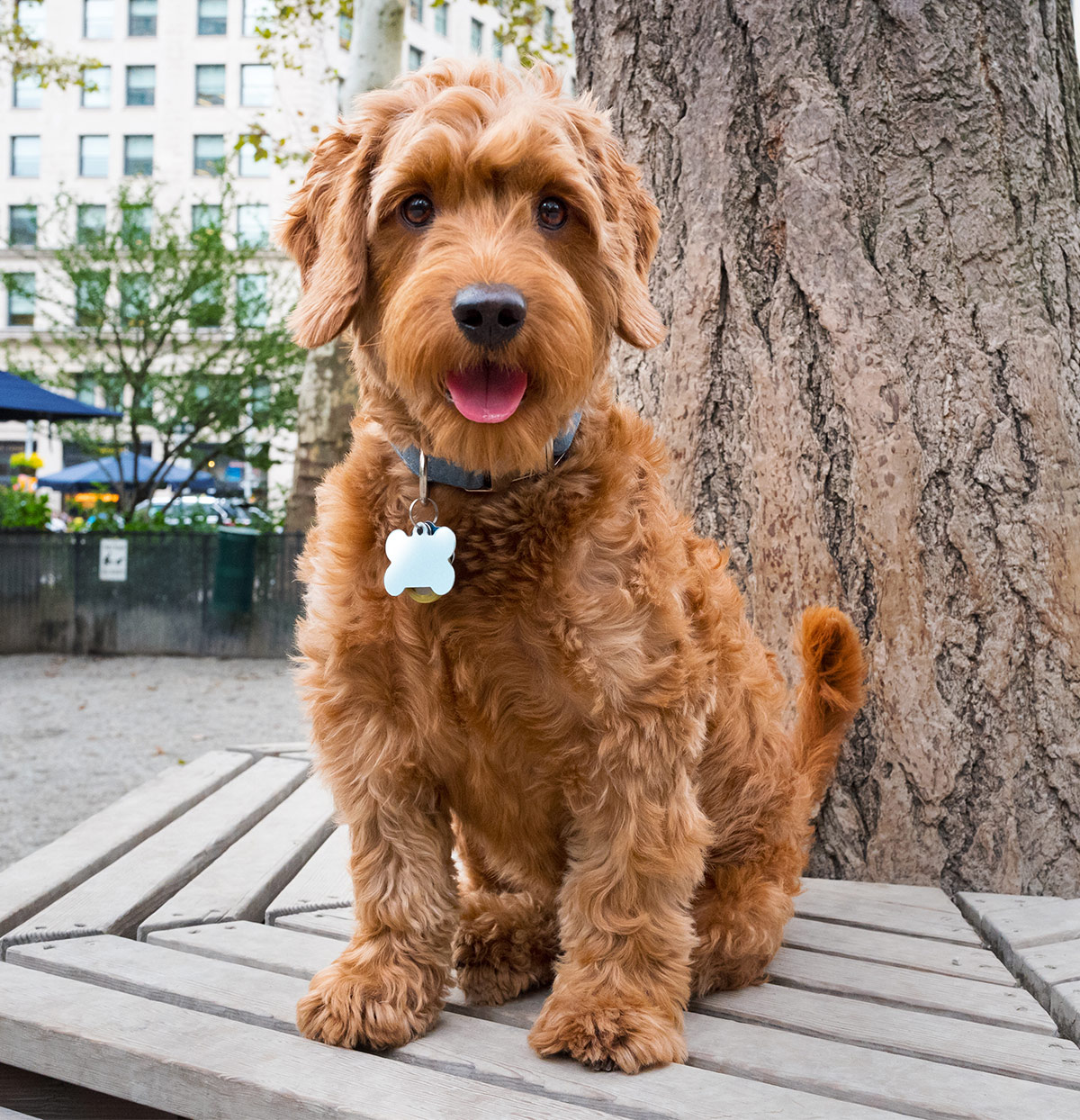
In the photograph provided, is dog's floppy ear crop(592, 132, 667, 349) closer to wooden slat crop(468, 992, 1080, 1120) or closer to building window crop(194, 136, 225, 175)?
wooden slat crop(468, 992, 1080, 1120)

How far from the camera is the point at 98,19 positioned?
46500 millimetres

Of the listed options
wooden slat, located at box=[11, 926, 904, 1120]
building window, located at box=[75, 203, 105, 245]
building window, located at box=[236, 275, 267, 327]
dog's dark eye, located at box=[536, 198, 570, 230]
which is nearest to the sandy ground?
wooden slat, located at box=[11, 926, 904, 1120]

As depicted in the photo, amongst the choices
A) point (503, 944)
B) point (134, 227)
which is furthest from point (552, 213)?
point (134, 227)

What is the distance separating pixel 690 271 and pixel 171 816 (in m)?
2.45

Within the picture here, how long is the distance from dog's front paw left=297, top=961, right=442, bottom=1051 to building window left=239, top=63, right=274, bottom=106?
158 ft

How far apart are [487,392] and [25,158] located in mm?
55348

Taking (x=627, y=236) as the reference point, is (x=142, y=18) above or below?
above

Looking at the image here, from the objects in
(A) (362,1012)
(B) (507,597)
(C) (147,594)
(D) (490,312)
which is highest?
(D) (490,312)

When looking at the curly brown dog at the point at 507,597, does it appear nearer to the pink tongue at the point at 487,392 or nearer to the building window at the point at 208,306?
the pink tongue at the point at 487,392

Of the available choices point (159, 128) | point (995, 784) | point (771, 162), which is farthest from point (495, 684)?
point (159, 128)

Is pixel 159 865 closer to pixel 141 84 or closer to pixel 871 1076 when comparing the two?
pixel 871 1076

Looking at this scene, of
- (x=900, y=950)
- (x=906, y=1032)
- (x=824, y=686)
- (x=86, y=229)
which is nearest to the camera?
(x=906, y=1032)

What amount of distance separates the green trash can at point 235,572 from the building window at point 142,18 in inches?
1708

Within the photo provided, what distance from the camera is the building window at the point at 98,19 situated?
46250 mm
